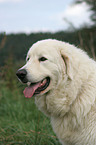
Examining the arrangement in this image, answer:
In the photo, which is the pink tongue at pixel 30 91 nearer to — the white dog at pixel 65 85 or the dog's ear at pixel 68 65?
the white dog at pixel 65 85

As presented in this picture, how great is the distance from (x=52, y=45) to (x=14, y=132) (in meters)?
1.84

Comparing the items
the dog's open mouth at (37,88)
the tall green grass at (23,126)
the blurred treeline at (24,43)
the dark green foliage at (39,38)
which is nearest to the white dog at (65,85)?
the dog's open mouth at (37,88)

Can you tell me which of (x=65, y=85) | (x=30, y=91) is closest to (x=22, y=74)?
(x=30, y=91)

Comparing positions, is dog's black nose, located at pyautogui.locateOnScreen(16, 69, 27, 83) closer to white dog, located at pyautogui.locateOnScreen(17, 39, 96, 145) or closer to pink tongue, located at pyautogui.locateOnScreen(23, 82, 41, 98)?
white dog, located at pyautogui.locateOnScreen(17, 39, 96, 145)

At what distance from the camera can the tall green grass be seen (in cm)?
303

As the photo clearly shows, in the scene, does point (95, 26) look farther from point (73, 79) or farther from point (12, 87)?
point (73, 79)

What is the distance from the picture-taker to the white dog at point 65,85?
2398mm

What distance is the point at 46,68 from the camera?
2.48 meters

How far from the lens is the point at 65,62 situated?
2.51 meters

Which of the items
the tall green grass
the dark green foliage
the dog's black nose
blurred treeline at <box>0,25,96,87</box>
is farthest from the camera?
the dark green foliage

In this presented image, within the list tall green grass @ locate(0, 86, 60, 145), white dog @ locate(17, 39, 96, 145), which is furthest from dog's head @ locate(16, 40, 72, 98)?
tall green grass @ locate(0, 86, 60, 145)

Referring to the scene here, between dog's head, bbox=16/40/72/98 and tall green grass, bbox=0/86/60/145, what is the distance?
0.53 m

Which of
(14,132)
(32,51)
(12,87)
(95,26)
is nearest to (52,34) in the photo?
(32,51)

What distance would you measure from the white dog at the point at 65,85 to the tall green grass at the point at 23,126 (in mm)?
461
